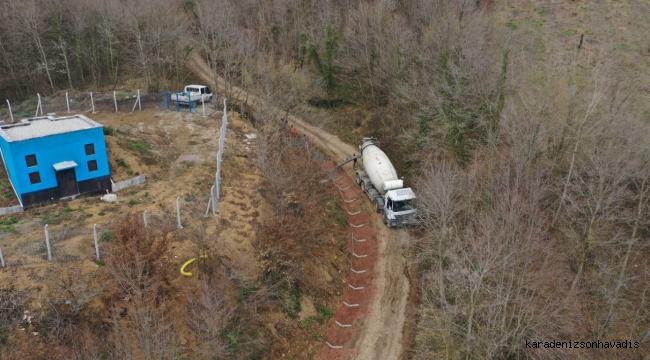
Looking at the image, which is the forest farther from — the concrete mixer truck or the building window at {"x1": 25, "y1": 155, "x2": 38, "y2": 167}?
the building window at {"x1": 25, "y1": 155, "x2": 38, "y2": 167}

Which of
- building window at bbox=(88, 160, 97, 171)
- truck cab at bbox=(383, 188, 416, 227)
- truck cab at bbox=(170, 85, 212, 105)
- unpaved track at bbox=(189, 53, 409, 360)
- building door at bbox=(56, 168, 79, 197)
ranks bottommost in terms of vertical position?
unpaved track at bbox=(189, 53, 409, 360)

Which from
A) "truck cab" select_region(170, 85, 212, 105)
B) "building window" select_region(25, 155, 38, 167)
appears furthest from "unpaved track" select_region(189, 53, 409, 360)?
"truck cab" select_region(170, 85, 212, 105)

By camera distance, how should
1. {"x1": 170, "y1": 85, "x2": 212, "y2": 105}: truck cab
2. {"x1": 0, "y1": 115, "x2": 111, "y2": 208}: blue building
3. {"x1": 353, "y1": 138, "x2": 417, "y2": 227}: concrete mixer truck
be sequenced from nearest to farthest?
{"x1": 0, "y1": 115, "x2": 111, "y2": 208}: blue building → {"x1": 353, "y1": 138, "x2": 417, "y2": 227}: concrete mixer truck → {"x1": 170, "y1": 85, "x2": 212, "y2": 105}: truck cab

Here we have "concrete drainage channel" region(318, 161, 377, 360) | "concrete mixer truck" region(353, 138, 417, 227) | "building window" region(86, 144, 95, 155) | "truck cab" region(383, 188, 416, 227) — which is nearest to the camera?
"concrete drainage channel" region(318, 161, 377, 360)

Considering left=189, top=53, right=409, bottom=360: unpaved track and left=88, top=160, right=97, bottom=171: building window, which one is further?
left=88, top=160, right=97, bottom=171: building window

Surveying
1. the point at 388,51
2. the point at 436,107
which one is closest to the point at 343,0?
the point at 388,51

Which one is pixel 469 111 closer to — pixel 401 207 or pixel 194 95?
pixel 401 207

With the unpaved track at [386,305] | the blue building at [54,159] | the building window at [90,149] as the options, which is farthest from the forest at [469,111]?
the building window at [90,149]
